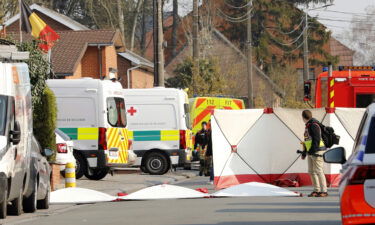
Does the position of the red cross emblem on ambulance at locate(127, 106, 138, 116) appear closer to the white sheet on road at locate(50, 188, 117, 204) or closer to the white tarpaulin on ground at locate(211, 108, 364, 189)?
the white tarpaulin on ground at locate(211, 108, 364, 189)

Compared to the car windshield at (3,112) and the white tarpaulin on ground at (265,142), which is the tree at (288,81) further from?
the car windshield at (3,112)

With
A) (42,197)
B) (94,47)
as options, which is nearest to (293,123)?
(42,197)

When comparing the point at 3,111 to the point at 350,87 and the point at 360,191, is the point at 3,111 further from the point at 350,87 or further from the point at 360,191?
the point at 350,87

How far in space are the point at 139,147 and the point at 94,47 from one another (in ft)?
58.3

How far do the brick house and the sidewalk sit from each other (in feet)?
38.5

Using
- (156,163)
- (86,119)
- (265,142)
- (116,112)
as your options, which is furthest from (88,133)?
(265,142)

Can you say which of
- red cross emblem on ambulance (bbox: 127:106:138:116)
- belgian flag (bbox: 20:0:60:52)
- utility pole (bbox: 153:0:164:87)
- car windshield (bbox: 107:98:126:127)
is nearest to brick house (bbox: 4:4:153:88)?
utility pole (bbox: 153:0:164:87)

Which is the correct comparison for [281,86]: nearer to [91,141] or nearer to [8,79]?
[91,141]

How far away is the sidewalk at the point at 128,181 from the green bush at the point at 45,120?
1.71 meters

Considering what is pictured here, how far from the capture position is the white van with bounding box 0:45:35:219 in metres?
15.8

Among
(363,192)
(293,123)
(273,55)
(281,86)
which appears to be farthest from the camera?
(273,55)

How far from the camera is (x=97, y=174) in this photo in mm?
30734

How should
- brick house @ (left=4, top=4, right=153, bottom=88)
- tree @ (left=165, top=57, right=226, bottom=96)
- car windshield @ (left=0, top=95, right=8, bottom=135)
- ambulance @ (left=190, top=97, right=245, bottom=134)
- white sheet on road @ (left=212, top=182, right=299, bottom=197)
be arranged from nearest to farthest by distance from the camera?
car windshield @ (left=0, top=95, right=8, bottom=135)
white sheet on road @ (left=212, top=182, right=299, bottom=197)
ambulance @ (left=190, top=97, right=245, bottom=134)
brick house @ (left=4, top=4, right=153, bottom=88)
tree @ (left=165, top=57, right=226, bottom=96)

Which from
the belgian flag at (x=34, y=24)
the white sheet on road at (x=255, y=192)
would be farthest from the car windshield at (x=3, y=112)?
the belgian flag at (x=34, y=24)
